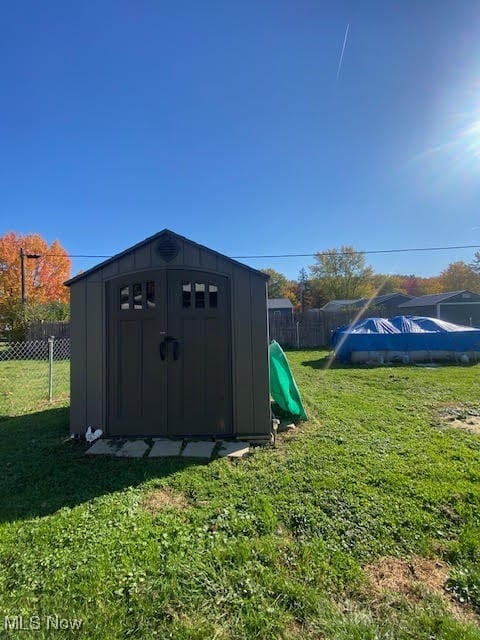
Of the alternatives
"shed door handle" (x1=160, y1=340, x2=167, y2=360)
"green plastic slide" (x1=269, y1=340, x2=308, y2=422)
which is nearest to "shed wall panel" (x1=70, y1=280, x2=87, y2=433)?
"shed door handle" (x1=160, y1=340, x2=167, y2=360)

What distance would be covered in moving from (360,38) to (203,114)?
3341 mm

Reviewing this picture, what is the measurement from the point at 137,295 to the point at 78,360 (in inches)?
44.3

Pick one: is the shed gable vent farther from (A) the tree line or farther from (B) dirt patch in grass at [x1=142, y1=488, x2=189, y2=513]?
(A) the tree line

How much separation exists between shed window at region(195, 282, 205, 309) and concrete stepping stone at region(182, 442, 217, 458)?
1.63 m

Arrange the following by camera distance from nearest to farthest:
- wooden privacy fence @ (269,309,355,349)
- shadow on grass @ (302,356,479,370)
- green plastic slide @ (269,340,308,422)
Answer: green plastic slide @ (269,340,308,422) < shadow on grass @ (302,356,479,370) < wooden privacy fence @ (269,309,355,349)

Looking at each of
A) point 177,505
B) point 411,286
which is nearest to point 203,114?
point 177,505

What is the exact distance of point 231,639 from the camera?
4.62 feet

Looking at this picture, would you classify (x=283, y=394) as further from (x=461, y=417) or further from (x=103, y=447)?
(x=461, y=417)

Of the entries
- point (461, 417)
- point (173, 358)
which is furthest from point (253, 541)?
point (461, 417)

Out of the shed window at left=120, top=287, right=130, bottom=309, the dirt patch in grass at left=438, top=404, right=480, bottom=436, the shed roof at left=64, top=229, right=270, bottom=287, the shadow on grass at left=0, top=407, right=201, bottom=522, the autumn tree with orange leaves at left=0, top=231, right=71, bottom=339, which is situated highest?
the autumn tree with orange leaves at left=0, top=231, right=71, bottom=339

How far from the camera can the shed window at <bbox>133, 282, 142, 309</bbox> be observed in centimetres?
410

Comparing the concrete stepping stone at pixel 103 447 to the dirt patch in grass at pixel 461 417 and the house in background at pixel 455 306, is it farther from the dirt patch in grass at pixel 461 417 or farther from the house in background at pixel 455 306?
the house in background at pixel 455 306

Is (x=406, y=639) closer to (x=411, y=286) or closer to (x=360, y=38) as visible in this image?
(x=360, y=38)

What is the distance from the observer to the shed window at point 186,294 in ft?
13.3
